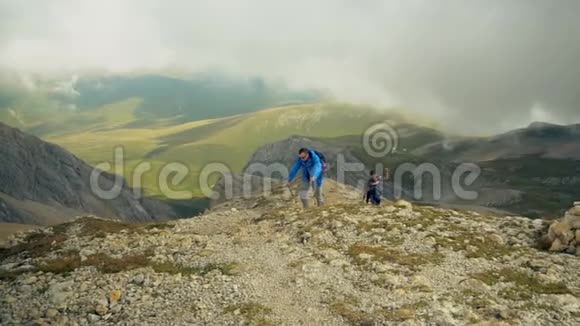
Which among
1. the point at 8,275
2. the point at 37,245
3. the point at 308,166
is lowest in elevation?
the point at 8,275

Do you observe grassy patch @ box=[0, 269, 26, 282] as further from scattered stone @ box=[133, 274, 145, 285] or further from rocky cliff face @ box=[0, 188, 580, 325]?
scattered stone @ box=[133, 274, 145, 285]

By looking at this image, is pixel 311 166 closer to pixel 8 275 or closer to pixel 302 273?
pixel 302 273

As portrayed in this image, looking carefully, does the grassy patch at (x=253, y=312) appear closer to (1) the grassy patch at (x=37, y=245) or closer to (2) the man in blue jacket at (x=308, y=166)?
(2) the man in blue jacket at (x=308, y=166)

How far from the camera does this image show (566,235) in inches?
922

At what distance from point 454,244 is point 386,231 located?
361 centimetres

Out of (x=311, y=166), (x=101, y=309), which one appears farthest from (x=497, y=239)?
(x=101, y=309)

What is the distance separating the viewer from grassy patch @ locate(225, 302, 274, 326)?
1697 centimetres

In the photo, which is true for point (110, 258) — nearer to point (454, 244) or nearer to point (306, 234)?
point (306, 234)

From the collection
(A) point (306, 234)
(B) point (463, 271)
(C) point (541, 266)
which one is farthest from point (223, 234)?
(C) point (541, 266)

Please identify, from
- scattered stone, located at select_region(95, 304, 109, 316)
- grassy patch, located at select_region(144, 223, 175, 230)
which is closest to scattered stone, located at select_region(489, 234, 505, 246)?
grassy patch, located at select_region(144, 223, 175, 230)

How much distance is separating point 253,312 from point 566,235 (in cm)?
1584

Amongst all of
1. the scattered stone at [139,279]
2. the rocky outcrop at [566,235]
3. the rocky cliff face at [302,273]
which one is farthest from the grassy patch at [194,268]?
the rocky outcrop at [566,235]

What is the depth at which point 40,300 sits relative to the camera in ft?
62.0

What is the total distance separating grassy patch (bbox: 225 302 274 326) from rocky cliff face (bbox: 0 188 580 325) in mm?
71
